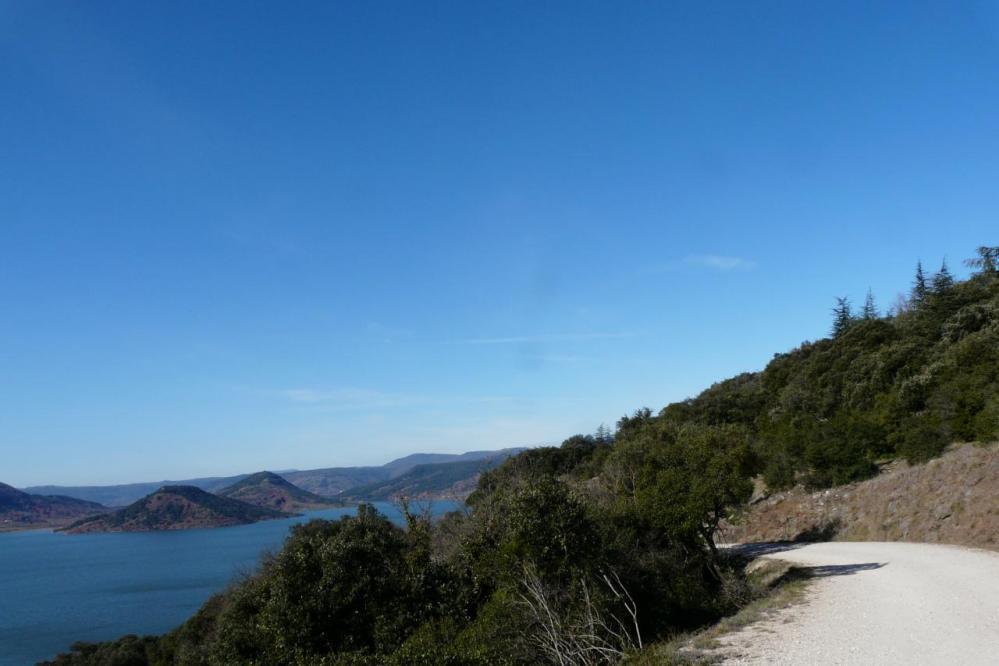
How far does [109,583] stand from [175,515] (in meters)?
80.2

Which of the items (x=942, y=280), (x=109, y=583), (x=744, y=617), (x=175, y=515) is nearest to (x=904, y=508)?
(x=744, y=617)

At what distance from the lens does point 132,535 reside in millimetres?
133375

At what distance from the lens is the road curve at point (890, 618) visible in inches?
330

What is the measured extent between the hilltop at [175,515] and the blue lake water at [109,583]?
11.7m

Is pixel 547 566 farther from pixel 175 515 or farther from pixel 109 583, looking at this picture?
pixel 175 515

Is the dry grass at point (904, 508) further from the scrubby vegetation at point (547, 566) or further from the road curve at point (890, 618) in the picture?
the road curve at point (890, 618)

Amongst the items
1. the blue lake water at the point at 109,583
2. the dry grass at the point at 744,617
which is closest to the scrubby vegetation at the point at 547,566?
the dry grass at the point at 744,617

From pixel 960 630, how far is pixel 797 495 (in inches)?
740

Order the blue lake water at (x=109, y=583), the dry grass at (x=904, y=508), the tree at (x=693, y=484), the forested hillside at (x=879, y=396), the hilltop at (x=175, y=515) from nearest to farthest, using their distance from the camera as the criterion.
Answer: the tree at (x=693, y=484)
the dry grass at (x=904, y=508)
the forested hillside at (x=879, y=396)
the blue lake water at (x=109, y=583)
the hilltop at (x=175, y=515)

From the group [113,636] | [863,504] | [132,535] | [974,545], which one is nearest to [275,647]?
[974,545]

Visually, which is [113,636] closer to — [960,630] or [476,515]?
[476,515]

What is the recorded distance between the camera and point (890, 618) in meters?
10.2

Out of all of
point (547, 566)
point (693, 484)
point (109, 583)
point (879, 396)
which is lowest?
point (109, 583)

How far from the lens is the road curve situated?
8383 millimetres
